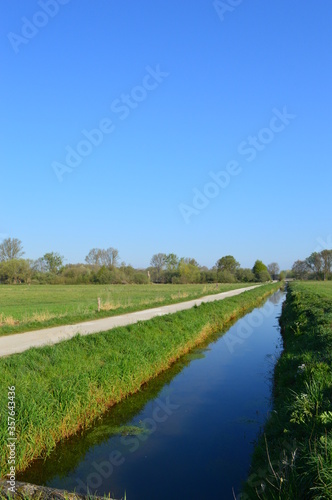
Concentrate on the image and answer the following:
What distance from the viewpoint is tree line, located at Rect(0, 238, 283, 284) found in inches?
3816

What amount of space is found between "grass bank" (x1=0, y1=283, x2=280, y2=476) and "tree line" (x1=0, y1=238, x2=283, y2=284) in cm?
8418

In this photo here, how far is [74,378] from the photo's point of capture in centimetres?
904

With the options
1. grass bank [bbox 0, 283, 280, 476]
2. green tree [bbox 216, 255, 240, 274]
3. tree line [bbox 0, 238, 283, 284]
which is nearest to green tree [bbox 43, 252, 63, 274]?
tree line [bbox 0, 238, 283, 284]

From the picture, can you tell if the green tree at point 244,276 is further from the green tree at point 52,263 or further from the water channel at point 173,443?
the water channel at point 173,443

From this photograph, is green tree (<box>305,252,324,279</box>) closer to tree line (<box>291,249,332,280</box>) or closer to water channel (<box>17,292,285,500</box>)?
tree line (<box>291,249,332,280</box>)

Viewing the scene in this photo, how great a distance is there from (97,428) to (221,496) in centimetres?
348

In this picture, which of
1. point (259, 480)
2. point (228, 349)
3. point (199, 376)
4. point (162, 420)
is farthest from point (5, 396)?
point (228, 349)

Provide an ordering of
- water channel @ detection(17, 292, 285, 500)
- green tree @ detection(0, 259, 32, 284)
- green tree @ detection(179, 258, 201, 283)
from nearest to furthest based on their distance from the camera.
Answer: water channel @ detection(17, 292, 285, 500), green tree @ detection(0, 259, 32, 284), green tree @ detection(179, 258, 201, 283)

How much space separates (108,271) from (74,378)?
90.2 metres

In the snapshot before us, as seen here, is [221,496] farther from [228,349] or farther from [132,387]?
[228,349]

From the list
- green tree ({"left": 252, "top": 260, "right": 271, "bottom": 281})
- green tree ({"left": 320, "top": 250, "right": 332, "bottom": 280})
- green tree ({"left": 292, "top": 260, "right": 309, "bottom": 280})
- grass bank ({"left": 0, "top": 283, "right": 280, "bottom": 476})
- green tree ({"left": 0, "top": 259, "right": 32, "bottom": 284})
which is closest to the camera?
grass bank ({"left": 0, "top": 283, "right": 280, "bottom": 476})

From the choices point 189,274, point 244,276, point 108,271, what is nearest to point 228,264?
point 244,276

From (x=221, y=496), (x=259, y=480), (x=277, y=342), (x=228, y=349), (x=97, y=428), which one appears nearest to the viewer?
(x=259, y=480)

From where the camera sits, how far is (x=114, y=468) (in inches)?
279
